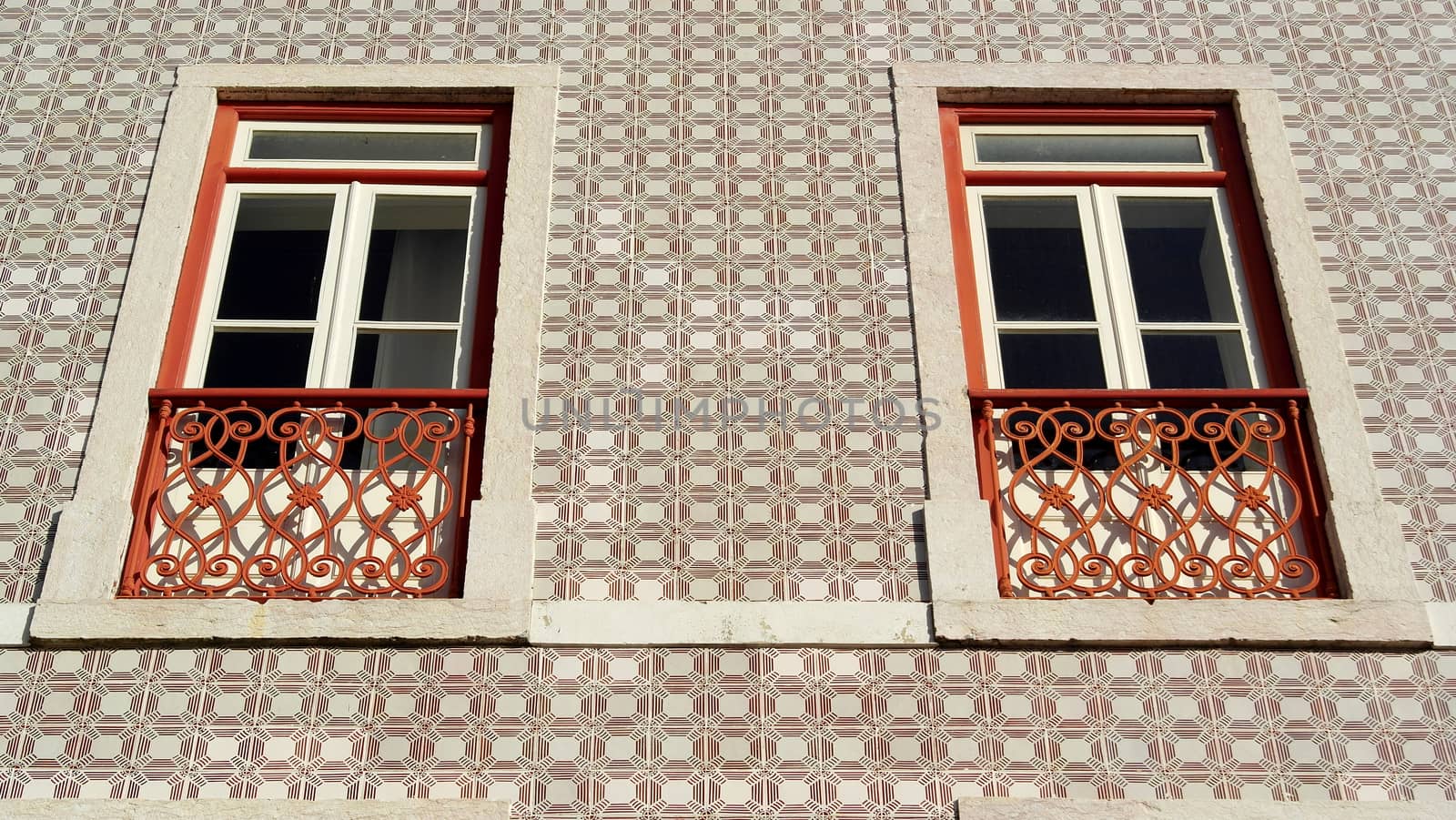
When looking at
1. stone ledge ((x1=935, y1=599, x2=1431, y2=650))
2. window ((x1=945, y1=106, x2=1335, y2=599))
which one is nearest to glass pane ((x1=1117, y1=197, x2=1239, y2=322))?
window ((x1=945, y1=106, x2=1335, y2=599))

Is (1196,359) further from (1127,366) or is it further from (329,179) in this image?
(329,179)

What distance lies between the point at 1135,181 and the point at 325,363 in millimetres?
3039

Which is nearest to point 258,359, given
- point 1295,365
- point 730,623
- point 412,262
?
point 412,262

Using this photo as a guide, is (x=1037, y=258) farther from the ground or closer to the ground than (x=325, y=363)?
farther from the ground

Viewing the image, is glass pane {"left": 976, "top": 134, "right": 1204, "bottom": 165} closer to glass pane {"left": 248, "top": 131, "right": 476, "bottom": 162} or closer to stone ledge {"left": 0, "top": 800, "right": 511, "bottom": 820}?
glass pane {"left": 248, "top": 131, "right": 476, "bottom": 162}

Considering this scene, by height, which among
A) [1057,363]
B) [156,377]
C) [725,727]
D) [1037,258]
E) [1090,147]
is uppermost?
[1090,147]

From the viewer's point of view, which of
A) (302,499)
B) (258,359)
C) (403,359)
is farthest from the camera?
(403,359)

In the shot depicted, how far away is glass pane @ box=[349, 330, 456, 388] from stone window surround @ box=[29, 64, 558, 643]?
0.36 metres

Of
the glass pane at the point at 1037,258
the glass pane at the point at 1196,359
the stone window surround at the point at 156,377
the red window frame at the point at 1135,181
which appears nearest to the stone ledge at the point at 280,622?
the stone window surround at the point at 156,377

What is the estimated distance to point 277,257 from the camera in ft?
Result: 18.9

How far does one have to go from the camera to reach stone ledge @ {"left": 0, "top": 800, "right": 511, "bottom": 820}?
441 centimetres

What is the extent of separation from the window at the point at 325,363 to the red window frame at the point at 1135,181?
169 centimetres

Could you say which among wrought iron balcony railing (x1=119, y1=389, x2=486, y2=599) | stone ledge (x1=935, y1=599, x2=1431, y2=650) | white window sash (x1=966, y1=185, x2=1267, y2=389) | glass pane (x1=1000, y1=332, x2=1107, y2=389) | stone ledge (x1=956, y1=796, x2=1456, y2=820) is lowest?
stone ledge (x1=956, y1=796, x2=1456, y2=820)

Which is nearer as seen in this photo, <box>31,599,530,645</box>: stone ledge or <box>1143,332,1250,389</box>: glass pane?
<box>31,599,530,645</box>: stone ledge
